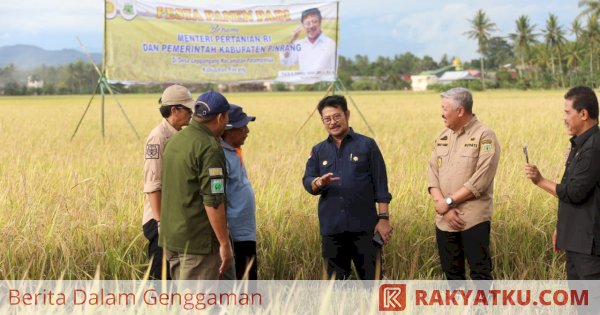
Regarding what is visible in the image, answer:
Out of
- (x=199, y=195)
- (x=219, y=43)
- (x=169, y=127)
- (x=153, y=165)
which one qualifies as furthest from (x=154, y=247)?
(x=219, y=43)

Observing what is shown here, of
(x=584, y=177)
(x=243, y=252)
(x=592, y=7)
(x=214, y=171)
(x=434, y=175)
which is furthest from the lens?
(x=592, y=7)

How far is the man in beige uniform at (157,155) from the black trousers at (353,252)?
96 centimetres

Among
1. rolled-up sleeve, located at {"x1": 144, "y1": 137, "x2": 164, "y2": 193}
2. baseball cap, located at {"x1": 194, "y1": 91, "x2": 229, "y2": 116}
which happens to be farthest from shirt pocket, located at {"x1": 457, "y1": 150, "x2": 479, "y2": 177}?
rolled-up sleeve, located at {"x1": 144, "y1": 137, "x2": 164, "y2": 193}

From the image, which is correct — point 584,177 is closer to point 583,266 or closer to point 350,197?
point 583,266

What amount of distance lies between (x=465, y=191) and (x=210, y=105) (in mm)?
1662

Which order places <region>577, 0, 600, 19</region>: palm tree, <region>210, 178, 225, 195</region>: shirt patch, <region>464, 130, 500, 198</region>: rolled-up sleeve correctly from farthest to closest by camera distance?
1. <region>577, 0, 600, 19</region>: palm tree
2. <region>464, 130, 500, 198</region>: rolled-up sleeve
3. <region>210, 178, 225, 195</region>: shirt patch

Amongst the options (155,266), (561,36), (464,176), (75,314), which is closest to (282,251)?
(155,266)

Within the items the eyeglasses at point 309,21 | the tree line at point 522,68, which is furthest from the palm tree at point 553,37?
the eyeglasses at point 309,21

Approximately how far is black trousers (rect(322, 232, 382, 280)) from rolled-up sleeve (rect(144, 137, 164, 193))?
1.06 metres

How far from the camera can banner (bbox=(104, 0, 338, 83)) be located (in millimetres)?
11969

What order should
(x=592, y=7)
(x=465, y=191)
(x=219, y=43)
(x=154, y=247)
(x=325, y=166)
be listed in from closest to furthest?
1. (x=154, y=247)
2. (x=465, y=191)
3. (x=325, y=166)
4. (x=219, y=43)
5. (x=592, y=7)

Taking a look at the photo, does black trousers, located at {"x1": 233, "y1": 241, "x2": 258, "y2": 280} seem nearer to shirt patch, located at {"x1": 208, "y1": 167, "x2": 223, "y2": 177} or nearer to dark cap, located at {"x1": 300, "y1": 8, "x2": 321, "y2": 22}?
shirt patch, located at {"x1": 208, "y1": 167, "x2": 223, "y2": 177}

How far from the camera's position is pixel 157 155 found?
3785mm

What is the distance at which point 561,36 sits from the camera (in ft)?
267
